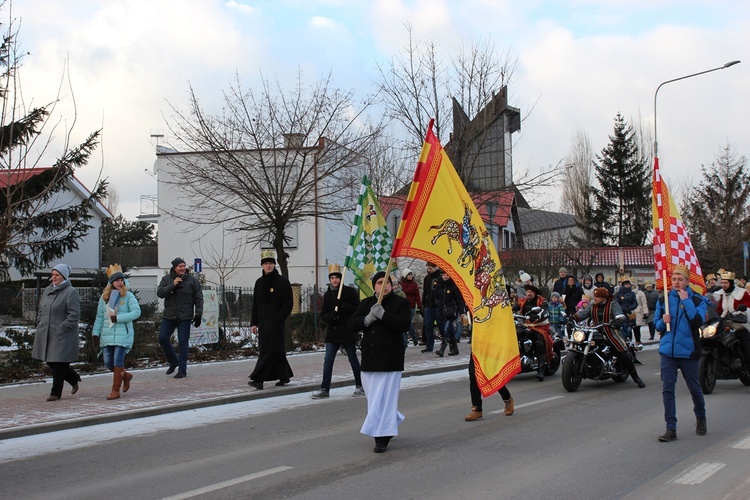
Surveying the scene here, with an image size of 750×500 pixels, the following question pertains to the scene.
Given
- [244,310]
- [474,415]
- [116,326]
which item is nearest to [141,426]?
[116,326]

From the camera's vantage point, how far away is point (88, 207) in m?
19.7

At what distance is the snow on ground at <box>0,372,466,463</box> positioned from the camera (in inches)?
314

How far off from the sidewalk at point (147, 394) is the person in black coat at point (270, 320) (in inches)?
12.5

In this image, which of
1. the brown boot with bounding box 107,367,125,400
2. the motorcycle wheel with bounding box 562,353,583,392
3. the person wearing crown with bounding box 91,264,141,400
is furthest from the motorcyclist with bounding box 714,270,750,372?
the brown boot with bounding box 107,367,125,400

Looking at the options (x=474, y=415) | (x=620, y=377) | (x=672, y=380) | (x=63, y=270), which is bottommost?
(x=474, y=415)

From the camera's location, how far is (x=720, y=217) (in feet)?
150

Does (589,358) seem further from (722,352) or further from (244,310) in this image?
(244,310)

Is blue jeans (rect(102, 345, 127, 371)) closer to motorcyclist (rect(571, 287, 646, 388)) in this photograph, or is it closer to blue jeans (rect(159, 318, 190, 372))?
blue jeans (rect(159, 318, 190, 372))

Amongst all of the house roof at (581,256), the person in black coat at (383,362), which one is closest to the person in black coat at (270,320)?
the person in black coat at (383,362)

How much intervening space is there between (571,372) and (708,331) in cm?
209

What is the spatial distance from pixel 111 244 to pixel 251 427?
60.1 meters

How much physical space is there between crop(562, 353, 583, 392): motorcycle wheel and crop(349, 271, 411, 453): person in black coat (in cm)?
477

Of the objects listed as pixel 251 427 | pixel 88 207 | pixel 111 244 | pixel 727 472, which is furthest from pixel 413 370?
pixel 111 244

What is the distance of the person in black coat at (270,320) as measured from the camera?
11320 mm
